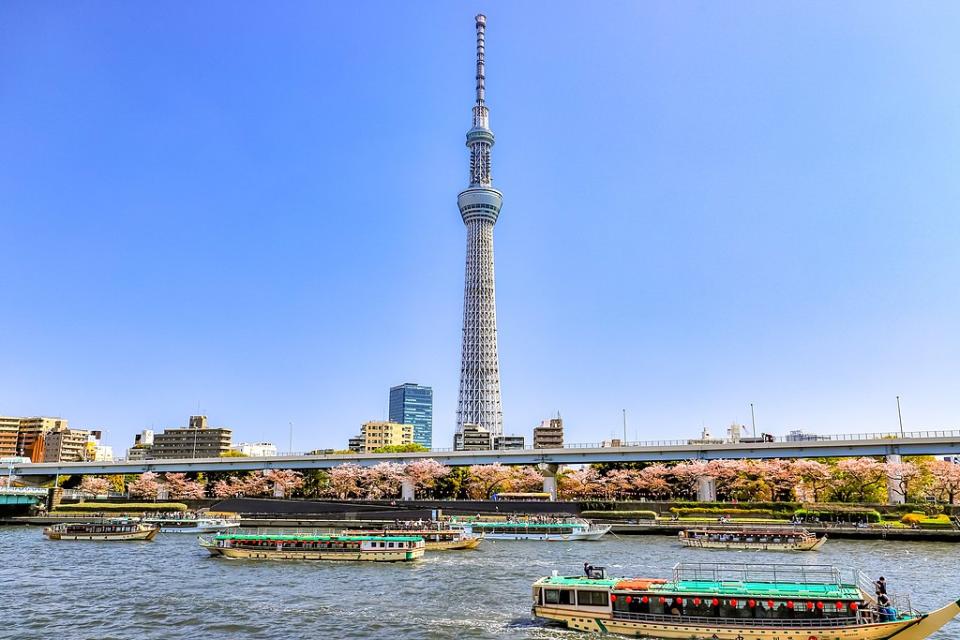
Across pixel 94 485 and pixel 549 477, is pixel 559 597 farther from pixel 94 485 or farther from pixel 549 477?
pixel 94 485

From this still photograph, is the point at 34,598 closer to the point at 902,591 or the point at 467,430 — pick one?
the point at 902,591

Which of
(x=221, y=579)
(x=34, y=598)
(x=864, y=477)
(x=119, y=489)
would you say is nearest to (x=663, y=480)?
(x=864, y=477)

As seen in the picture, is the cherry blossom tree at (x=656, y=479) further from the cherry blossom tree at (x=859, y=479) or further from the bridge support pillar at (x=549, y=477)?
the cherry blossom tree at (x=859, y=479)

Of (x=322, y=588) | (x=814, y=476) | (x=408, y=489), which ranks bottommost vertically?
(x=322, y=588)

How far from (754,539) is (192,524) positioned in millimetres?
61929

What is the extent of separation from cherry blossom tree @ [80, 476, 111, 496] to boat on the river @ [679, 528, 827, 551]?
4589 inches

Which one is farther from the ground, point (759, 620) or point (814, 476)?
point (814, 476)

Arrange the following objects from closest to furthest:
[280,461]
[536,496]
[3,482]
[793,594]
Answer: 1. [793,594]
2. [536,496]
3. [280,461]
4. [3,482]

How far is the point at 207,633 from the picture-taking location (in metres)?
31.8

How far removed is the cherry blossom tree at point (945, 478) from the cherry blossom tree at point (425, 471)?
2707 inches

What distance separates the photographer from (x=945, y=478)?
9025 centimetres

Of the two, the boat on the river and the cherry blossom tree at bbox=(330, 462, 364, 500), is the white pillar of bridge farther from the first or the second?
the cherry blossom tree at bbox=(330, 462, 364, 500)

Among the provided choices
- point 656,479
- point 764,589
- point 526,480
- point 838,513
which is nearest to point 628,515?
point 656,479

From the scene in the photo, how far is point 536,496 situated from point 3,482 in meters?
99.0
